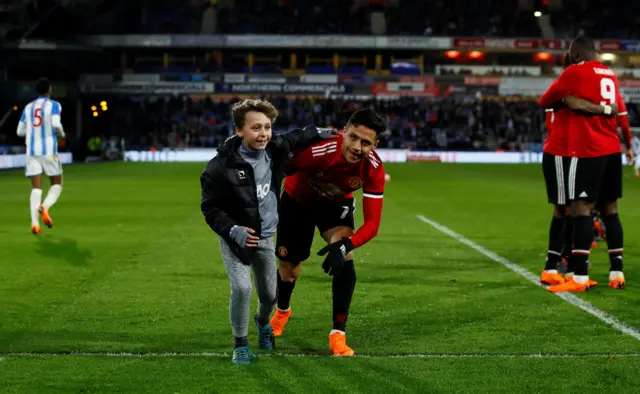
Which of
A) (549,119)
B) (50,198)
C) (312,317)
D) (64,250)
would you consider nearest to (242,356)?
(312,317)

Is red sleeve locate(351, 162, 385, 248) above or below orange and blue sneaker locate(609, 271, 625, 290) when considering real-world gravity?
above

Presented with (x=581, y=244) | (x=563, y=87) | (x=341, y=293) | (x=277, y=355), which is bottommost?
(x=277, y=355)

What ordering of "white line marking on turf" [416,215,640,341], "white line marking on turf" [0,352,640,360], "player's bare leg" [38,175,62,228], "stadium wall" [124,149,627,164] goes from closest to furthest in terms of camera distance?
"white line marking on turf" [0,352,640,360] < "white line marking on turf" [416,215,640,341] < "player's bare leg" [38,175,62,228] < "stadium wall" [124,149,627,164]

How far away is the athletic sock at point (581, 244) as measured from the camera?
8.60m

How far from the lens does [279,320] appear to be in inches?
267

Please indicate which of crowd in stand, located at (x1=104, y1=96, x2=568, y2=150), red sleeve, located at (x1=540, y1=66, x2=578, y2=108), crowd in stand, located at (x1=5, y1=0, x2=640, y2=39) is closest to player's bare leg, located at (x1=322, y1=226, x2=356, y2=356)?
red sleeve, located at (x1=540, y1=66, x2=578, y2=108)

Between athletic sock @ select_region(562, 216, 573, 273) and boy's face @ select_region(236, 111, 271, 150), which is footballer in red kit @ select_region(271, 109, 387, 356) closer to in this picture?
boy's face @ select_region(236, 111, 271, 150)

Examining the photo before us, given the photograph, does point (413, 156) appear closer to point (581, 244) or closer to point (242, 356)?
point (581, 244)

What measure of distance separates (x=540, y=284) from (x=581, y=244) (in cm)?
66

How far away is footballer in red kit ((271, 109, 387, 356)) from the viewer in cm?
574

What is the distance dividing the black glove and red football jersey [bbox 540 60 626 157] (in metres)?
3.34

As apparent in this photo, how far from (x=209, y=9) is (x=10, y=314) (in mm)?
59906

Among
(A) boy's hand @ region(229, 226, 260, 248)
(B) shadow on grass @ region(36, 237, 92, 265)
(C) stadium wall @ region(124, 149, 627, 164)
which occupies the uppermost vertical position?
(A) boy's hand @ region(229, 226, 260, 248)

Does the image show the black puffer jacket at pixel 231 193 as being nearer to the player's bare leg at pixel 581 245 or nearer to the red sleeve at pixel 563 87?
the red sleeve at pixel 563 87
